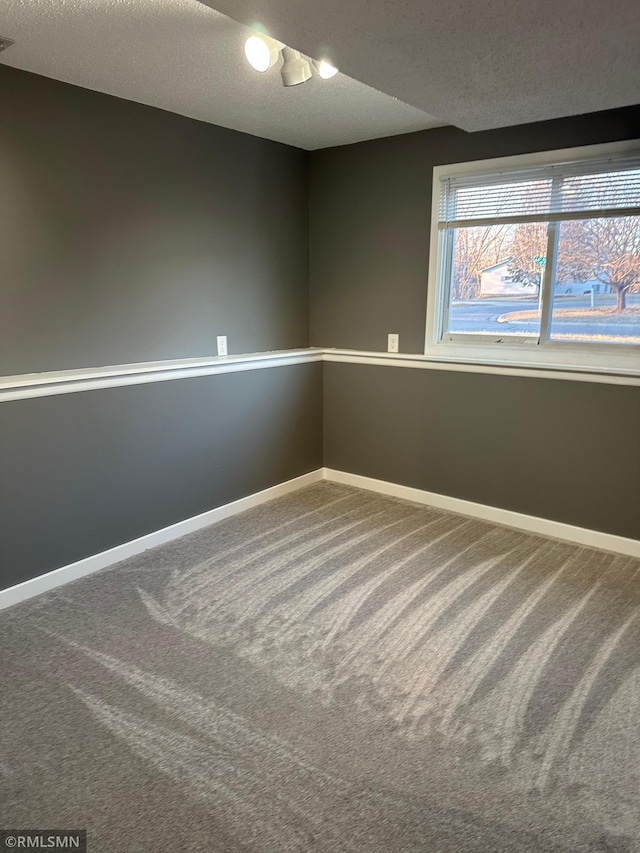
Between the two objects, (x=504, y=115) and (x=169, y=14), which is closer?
(x=169, y=14)

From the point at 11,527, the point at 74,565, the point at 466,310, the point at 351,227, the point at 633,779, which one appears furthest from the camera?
the point at 351,227

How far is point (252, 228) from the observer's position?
3.65 meters

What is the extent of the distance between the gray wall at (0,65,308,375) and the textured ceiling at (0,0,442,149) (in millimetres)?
157

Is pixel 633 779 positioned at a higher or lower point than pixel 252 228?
lower

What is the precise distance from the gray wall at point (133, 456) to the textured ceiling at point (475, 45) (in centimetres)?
177

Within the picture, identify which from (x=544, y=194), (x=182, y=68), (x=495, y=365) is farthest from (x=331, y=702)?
(x=544, y=194)

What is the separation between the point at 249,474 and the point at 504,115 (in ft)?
7.82

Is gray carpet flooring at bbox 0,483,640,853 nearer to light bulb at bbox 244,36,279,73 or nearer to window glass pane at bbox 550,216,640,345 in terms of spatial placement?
window glass pane at bbox 550,216,640,345

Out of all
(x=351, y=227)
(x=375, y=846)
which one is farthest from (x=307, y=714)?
(x=351, y=227)

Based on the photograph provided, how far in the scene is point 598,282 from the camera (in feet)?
9.86

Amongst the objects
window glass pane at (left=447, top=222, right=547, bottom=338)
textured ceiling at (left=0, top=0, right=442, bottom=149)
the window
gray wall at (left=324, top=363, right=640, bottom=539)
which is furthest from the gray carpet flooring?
textured ceiling at (left=0, top=0, right=442, bottom=149)

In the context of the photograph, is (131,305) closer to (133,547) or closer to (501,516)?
(133,547)

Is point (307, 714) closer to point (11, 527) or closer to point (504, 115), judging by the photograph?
point (11, 527)

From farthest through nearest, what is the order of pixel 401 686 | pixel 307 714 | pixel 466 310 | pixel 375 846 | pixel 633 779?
pixel 466 310, pixel 401 686, pixel 307 714, pixel 633 779, pixel 375 846
